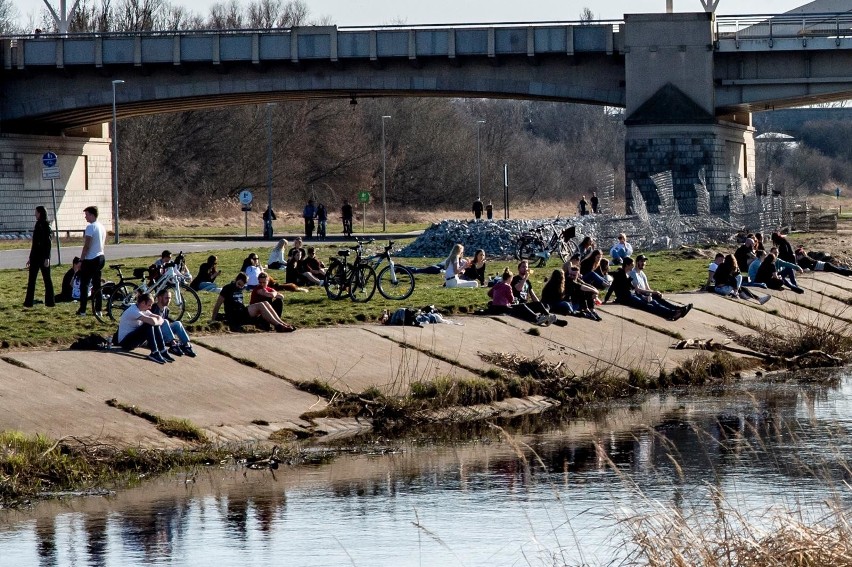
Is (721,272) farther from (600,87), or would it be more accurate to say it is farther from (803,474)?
(600,87)

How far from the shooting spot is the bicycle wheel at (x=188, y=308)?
21.8m

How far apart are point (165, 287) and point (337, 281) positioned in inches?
194

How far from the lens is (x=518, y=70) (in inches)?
2397

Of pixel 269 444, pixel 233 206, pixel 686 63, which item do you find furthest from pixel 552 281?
pixel 233 206

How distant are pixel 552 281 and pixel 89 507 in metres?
12.3

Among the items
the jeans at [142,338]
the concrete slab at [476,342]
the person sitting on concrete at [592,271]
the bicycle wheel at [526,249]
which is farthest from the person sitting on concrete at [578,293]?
the bicycle wheel at [526,249]

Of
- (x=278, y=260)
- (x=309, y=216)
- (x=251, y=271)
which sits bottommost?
(x=278, y=260)

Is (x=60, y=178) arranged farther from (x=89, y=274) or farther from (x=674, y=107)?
(x=89, y=274)

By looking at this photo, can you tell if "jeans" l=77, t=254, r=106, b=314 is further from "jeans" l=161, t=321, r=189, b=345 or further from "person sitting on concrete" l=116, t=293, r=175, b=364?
"person sitting on concrete" l=116, t=293, r=175, b=364

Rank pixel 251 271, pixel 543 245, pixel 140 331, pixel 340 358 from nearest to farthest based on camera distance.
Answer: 1. pixel 140 331
2. pixel 340 358
3. pixel 251 271
4. pixel 543 245

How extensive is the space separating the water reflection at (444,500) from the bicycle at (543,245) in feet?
66.5

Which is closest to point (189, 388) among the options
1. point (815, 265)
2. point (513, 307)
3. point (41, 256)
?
point (41, 256)

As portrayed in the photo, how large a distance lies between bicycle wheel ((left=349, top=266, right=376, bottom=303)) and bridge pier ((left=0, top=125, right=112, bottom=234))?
3800 cm

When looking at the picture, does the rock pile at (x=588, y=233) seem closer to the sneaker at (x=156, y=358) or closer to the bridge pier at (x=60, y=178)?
the sneaker at (x=156, y=358)
